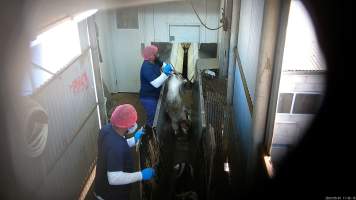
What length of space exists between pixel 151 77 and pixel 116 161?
238cm

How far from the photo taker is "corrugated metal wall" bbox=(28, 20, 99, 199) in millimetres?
3492

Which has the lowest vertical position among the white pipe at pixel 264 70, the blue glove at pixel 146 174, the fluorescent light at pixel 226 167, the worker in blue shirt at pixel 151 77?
the fluorescent light at pixel 226 167

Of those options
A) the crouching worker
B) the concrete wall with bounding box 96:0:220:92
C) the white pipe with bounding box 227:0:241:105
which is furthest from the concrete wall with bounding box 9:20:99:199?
the white pipe with bounding box 227:0:241:105

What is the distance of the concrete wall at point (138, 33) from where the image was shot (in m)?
6.73

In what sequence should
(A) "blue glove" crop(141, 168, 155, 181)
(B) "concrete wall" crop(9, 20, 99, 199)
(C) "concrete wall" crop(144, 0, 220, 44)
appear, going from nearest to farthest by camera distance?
(B) "concrete wall" crop(9, 20, 99, 199), (A) "blue glove" crop(141, 168, 155, 181), (C) "concrete wall" crop(144, 0, 220, 44)

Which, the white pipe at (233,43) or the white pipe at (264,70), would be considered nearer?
the white pipe at (264,70)

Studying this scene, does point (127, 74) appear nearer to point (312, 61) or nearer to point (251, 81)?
point (251, 81)

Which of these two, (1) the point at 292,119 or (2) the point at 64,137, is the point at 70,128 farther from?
(1) the point at 292,119

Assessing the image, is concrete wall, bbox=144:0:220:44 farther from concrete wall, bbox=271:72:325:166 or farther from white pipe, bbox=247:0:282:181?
concrete wall, bbox=271:72:325:166

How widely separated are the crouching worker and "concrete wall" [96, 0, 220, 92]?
4.01 m

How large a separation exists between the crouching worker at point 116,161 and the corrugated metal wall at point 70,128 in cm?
63

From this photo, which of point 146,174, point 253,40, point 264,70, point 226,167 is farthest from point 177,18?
point 264,70

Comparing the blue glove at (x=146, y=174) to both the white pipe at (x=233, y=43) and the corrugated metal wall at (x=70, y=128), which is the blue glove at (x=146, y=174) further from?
the white pipe at (x=233, y=43)

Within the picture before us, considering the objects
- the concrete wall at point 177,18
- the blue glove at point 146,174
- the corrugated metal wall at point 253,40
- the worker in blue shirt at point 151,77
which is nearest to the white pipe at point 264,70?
the corrugated metal wall at point 253,40
